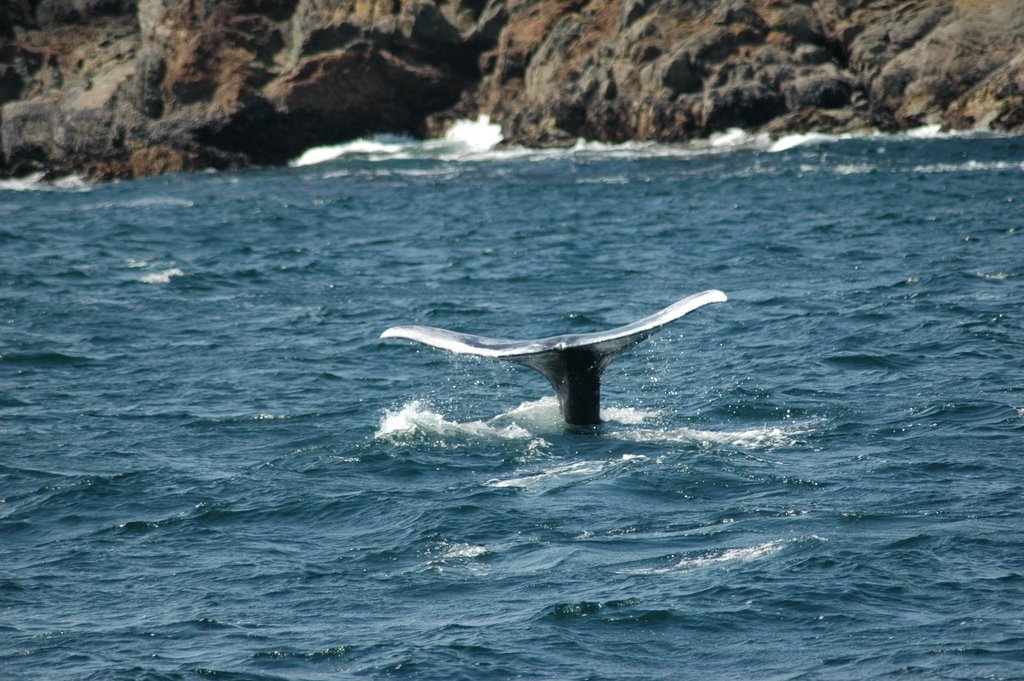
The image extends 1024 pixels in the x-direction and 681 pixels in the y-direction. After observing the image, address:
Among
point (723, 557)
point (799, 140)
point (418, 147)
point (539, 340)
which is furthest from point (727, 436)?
point (418, 147)

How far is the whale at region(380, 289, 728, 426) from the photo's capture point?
13859 millimetres

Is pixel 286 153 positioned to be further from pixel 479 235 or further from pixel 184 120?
pixel 479 235

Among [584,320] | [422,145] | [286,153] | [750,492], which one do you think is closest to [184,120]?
[286,153]

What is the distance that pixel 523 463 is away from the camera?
15.1 m

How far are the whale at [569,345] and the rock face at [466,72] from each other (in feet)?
122

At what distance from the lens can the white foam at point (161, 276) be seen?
29.5 m

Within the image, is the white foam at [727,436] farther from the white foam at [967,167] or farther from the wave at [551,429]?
the white foam at [967,167]

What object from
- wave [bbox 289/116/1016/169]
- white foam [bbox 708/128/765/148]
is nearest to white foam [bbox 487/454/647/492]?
wave [bbox 289/116/1016/169]

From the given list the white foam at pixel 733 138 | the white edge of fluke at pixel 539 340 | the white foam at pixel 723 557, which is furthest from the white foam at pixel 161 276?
the white foam at pixel 733 138

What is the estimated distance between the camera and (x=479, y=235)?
116 feet

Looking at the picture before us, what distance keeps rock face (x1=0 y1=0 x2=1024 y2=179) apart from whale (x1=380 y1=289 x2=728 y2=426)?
37.3 metres

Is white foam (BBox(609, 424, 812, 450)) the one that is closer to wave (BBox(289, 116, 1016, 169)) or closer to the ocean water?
the ocean water

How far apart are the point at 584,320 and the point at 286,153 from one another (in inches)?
1591

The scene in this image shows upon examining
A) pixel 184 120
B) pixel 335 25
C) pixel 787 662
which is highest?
pixel 335 25
